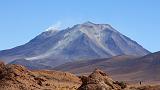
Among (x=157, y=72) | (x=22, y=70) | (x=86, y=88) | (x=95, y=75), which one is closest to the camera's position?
(x=86, y=88)

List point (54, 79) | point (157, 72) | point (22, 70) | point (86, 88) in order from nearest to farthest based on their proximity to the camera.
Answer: point (86, 88) < point (22, 70) < point (54, 79) < point (157, 72)

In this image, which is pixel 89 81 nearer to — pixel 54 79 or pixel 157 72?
pixel 54 79

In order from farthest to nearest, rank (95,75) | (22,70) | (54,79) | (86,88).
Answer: (54,79) → (22,70) → (95,75) → (86,88)

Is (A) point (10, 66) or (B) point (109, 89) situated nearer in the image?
(B) point (109, 89)

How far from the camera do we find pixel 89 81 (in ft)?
90.3

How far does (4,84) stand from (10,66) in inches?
88.6

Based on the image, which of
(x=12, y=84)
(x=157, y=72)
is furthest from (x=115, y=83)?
(x=157, y=72)

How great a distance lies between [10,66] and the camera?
36906 millimetres

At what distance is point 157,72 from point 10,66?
161 metres

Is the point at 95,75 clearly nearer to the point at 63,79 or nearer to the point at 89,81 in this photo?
the point at 89,81

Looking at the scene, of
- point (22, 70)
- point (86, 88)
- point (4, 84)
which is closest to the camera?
point (86, 88)

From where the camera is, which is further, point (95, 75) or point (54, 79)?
point (54, 79)

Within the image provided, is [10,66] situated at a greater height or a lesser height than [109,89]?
greater

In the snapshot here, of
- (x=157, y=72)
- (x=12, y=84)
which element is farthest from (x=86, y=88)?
(x=157, y=72)
